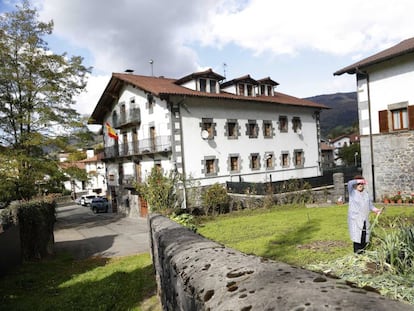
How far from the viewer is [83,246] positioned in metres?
16.4

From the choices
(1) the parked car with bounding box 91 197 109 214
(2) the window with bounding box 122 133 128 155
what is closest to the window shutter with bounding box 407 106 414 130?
(2) the window with bounding box 122 133 128 155

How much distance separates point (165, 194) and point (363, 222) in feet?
50.0

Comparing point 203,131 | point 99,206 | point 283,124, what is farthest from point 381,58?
point 99,206

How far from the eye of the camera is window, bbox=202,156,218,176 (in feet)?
79.1

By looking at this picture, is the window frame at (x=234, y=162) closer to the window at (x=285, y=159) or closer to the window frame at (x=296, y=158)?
the window at (x=285, y=159)

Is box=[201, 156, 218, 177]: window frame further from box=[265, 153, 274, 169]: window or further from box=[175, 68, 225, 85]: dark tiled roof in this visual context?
box=[175, 68, 225, 85]: dark tiled roof

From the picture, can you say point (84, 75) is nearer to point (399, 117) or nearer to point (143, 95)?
point (143, 95)

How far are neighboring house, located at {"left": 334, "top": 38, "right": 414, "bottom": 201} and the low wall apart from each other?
17.0 meters

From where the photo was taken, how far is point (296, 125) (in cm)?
3130

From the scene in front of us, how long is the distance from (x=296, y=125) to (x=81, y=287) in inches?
1038

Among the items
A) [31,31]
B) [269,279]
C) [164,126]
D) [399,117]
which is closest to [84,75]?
[31,31]

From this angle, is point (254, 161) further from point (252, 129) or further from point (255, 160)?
point (252, 129)

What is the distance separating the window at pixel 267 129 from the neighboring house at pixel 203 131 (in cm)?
9

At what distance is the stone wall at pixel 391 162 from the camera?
54.1ft
